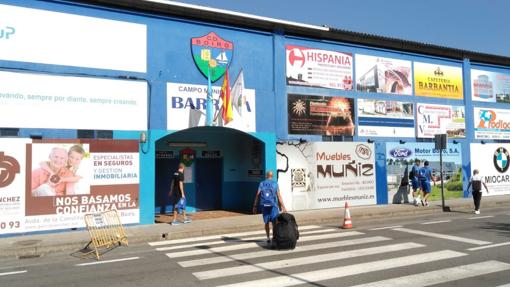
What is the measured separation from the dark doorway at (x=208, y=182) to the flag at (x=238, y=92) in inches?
120

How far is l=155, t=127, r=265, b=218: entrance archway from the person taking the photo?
56.1 ft

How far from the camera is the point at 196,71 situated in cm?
1565

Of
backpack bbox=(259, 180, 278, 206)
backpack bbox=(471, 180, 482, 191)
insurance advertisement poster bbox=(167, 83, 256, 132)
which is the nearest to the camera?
backpack bbox=(259, 180, 278, 206)

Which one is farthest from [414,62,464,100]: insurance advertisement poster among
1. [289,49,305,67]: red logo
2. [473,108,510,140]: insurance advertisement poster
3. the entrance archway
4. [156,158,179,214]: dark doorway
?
[156,158,179,214]: dark doorway

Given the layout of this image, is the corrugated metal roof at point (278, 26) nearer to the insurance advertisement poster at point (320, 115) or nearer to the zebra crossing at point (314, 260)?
the insurance advertisement poster at point (320, 115)

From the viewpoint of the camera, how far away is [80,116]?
44.0 ft

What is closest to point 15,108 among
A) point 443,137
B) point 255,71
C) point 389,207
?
point 255,71

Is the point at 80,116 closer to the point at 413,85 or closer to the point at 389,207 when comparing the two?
the point at 389,207

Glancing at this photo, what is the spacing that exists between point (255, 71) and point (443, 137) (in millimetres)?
7742

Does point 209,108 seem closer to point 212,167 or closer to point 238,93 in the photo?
point 238,93

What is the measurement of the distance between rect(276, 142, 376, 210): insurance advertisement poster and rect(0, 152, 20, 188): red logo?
890cm

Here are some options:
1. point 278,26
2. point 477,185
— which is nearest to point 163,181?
point 278,26

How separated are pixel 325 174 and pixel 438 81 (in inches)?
325

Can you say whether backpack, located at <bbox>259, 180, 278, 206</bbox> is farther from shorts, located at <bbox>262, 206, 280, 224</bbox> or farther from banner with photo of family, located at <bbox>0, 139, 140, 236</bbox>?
banner with photo of family, located at <bbox>0, 139, 140, 236</bbox>
